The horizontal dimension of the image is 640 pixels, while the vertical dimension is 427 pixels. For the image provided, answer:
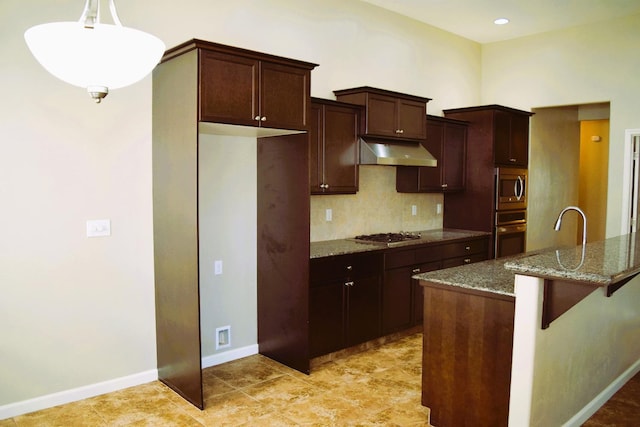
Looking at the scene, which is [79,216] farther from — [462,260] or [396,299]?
[462,260]

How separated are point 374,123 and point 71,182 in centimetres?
260

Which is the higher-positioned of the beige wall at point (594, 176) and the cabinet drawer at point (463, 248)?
the beige wall at point (594, 176)

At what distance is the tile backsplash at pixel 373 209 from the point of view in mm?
4801

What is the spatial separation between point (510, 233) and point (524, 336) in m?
3.73

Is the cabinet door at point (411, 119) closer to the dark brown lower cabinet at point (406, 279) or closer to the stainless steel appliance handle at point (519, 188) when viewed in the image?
the dark brown lower cabinet at point (406, 279)

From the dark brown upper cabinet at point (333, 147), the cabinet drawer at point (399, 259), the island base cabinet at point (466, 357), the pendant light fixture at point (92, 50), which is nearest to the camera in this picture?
the pendant light fixture at point (92, 50)

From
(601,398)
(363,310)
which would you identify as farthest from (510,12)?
(601,398)

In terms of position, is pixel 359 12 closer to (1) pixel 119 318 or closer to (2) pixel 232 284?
(2) pixel 232 284

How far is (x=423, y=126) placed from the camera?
17.1ft

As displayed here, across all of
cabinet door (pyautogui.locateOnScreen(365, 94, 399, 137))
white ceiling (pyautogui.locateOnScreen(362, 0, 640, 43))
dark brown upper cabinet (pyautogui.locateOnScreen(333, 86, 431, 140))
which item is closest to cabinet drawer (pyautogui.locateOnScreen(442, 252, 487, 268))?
dark brown upper cabinet (pyautogui.locateOnScreen(333, 86, 431, 140))

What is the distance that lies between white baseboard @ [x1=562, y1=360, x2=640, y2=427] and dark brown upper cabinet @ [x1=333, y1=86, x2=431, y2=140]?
269 cm

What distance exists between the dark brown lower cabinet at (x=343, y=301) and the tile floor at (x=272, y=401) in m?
0.22

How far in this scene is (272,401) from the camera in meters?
3.44

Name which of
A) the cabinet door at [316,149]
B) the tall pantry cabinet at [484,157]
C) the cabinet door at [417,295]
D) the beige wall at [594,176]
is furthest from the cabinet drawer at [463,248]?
the beige wall at [594,176]
